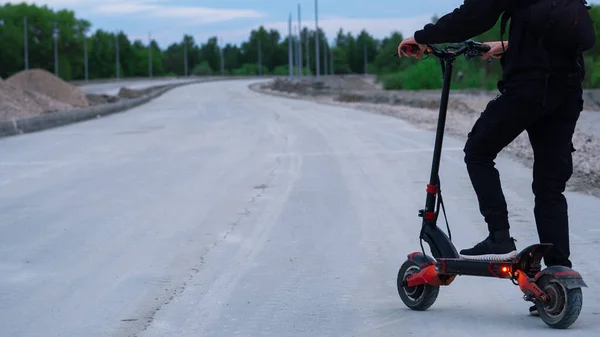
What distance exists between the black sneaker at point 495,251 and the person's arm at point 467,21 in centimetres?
108

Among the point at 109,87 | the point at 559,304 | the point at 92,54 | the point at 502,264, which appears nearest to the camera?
the point at 559,304

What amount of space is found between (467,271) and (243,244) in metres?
3.30

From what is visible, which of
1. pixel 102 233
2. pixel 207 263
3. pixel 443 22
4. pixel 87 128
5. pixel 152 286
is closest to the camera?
pixel 443 22

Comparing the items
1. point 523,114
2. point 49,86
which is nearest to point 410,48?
point 523,114

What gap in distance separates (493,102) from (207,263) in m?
3.02

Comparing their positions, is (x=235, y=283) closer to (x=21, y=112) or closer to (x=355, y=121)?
(x=355, y=121)

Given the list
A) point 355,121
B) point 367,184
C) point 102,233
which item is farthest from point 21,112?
point 102,233

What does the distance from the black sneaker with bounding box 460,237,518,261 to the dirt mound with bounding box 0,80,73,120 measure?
27.7 metres

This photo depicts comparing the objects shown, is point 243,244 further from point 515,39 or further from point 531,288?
point 515,39

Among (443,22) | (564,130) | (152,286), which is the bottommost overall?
(152,286)

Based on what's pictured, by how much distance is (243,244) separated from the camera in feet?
27.1

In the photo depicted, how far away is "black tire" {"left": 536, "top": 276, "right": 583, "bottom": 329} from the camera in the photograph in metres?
4.88

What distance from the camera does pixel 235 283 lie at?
22.0ft

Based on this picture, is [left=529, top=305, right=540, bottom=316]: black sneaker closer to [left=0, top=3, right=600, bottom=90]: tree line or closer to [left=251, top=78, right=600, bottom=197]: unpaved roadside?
[left=251, top=78, right=600, bottom=197]: unpaved roadside
